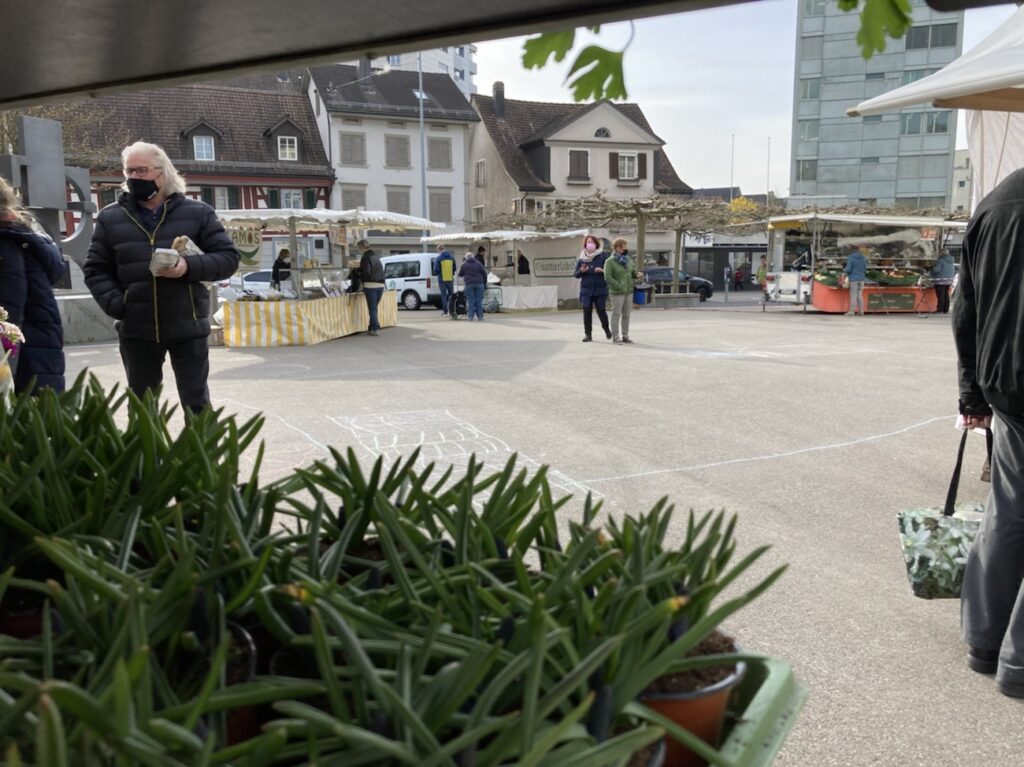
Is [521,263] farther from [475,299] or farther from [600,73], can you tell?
[600,73]

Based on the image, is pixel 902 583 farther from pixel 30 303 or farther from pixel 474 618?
pixel 30 303

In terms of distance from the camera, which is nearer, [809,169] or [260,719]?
[260,719]

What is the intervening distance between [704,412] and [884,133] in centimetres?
6504

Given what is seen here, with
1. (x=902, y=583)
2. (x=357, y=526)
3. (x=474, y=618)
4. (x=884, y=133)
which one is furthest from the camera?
(x=884, y=133)

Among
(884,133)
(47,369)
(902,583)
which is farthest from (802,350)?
(884,133)

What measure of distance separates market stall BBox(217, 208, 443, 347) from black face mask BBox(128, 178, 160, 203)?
9.74 m

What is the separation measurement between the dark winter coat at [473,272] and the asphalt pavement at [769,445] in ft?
19.6

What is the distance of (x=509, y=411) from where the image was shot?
7.96 meters

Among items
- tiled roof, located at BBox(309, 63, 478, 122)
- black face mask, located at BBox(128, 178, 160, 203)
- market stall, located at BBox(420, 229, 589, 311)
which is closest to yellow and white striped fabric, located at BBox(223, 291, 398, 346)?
black face mask, located at BBox(128, 178, 160, 203)

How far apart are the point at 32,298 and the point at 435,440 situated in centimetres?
301

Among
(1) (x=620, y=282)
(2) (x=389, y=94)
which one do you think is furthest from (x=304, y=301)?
(2) (x=389, y=94)

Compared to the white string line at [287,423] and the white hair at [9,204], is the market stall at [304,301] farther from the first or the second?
the white hair at [9,204]

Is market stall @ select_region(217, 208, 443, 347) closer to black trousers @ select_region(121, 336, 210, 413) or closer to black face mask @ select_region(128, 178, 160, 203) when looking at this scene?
black trousers @ select_region(121, 336, 210, 413)

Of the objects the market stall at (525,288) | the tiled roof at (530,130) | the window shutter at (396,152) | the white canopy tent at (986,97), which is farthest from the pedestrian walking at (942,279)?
the window shutter at (396,152)
